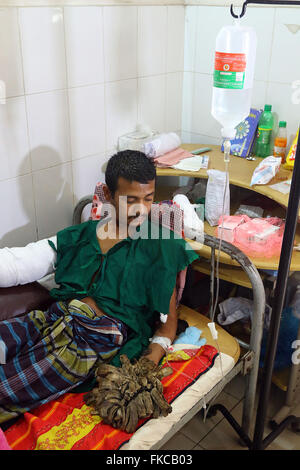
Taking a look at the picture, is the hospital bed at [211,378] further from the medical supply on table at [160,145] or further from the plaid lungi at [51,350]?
the medical supply on table at [160,145]

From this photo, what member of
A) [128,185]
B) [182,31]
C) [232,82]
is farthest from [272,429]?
[182,31]

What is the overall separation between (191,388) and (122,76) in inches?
61.2

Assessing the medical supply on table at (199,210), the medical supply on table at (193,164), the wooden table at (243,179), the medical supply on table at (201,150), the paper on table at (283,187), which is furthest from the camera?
the medical supply on table at (201,150)

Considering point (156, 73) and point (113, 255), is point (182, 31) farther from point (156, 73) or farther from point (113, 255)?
point (113, 255)

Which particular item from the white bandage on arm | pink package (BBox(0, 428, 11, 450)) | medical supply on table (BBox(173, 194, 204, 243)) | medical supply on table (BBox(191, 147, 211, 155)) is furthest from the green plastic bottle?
pink package (BBox(0, 428, 11, 450))

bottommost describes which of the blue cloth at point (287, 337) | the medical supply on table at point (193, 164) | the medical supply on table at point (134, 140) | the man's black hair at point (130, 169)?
the blue cloth at point (287, 337)

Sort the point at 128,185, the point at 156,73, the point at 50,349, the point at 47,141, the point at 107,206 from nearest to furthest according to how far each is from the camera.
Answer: the point at 50,349
the point at 128,185
the point at 107,206
the point at 47,141
the point at 156,73

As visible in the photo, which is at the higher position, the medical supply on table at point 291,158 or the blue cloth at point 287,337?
the medical supply on table at point 291,158

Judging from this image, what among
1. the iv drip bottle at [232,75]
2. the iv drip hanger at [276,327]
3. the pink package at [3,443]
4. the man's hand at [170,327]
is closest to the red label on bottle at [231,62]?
the iv drip bottle at [232,75]

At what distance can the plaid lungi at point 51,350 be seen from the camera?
1425mm

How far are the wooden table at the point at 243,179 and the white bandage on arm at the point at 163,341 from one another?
0.40 metres

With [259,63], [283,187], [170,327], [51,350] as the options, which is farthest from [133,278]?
[259,63]

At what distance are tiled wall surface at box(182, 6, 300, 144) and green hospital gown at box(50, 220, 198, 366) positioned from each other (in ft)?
3.69

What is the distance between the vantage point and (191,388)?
1521 mm
